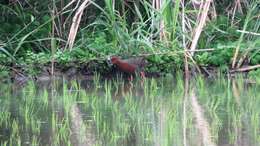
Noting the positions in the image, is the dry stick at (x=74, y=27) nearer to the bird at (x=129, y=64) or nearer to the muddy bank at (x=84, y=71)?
the muddy bank at (x=84, y=71)

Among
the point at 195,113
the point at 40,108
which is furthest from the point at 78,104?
the point at 195,113

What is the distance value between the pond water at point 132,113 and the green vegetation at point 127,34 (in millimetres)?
442

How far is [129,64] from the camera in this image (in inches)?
311

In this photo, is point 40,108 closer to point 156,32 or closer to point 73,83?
point 73,83

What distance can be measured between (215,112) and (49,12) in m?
4.01

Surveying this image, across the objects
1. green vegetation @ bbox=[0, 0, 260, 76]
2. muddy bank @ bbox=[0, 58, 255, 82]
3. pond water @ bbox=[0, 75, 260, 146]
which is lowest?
pond water @ bbox=[0, 75, 260, 146]

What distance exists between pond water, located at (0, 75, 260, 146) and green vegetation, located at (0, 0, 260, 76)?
44 centimetres

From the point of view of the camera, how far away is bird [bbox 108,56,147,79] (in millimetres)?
7910

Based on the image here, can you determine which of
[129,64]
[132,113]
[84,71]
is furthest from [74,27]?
[132,113]

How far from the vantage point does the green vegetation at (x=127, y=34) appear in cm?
812

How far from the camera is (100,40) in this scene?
8.53 m

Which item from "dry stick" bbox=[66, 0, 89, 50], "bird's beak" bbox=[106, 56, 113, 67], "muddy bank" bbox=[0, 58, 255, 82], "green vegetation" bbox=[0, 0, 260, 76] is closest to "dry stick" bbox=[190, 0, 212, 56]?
"green vegetation" bbox=[0, 0, 260, 76]

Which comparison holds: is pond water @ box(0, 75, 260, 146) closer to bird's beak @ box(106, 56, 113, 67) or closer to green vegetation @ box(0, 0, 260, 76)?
bird's beak @ box(106, 56, 113, 67)

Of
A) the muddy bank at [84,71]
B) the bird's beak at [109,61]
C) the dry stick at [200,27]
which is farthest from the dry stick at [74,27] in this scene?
the dry stick at [200,27]
